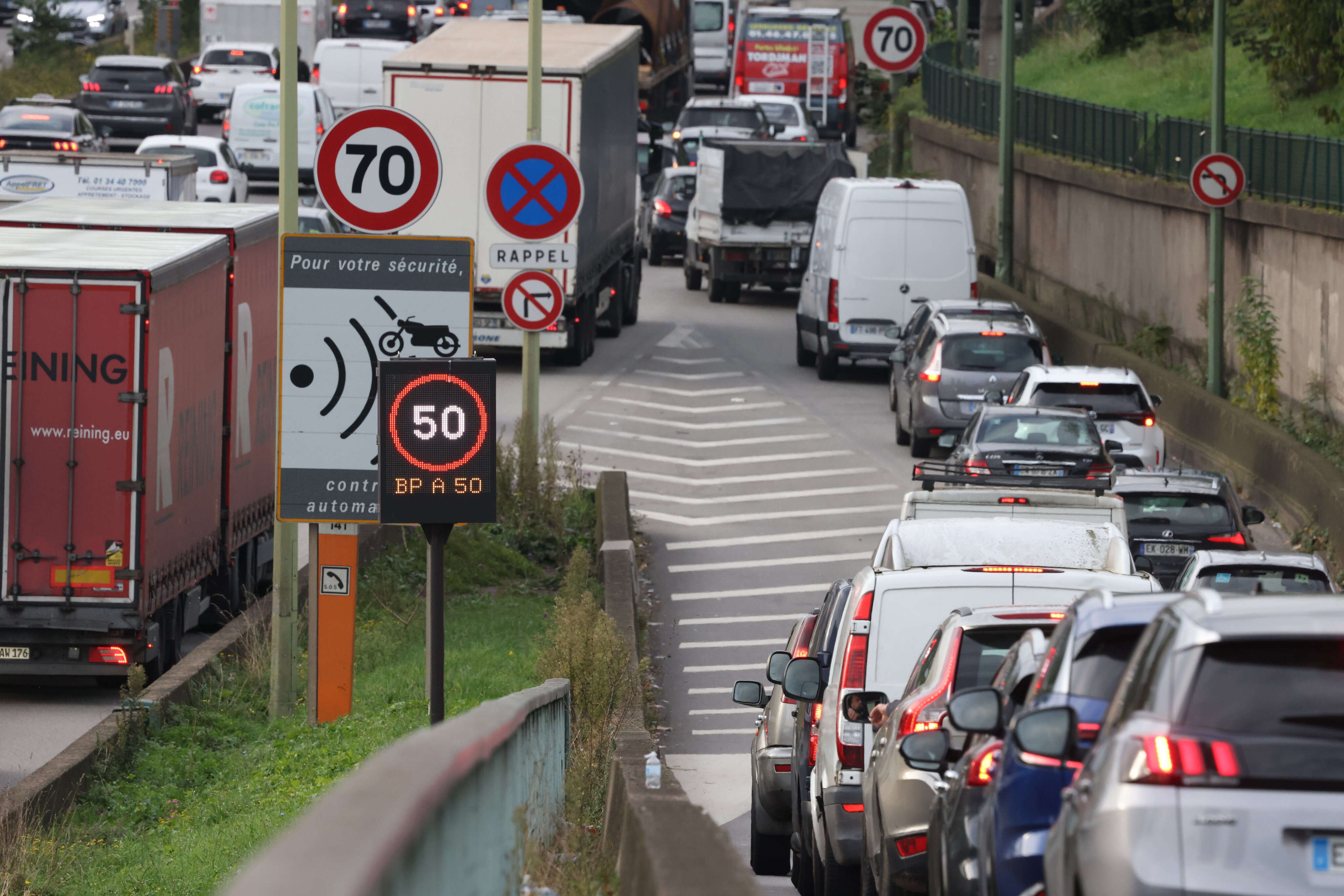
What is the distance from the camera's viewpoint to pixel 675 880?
5316 millimetres

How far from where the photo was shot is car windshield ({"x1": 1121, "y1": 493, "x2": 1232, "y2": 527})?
18.4m

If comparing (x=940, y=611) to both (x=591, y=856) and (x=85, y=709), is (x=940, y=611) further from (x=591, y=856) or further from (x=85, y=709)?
(x=85, y=709)

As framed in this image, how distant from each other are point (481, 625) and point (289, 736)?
425cm

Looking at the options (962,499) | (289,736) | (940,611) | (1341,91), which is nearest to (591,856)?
(940,611)

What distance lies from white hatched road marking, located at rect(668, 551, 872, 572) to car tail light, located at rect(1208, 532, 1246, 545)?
13.3 ft

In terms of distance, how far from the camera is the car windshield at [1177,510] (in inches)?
725

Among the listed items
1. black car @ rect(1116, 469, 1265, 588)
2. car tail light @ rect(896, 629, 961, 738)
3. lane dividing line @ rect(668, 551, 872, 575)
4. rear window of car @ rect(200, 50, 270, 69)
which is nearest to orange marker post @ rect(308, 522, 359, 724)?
car tail light @ rect(896, 629, 961, 738)

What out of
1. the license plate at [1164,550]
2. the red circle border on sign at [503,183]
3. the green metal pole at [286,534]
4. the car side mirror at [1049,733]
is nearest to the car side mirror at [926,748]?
the car side mirror at [1049,733]

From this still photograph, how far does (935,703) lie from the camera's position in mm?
8172

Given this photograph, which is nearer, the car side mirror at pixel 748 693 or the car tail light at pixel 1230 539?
the car side mirror at pixel 748 693

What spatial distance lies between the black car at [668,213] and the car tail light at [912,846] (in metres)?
36.1

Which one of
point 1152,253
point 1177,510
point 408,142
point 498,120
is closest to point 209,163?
point 498,120

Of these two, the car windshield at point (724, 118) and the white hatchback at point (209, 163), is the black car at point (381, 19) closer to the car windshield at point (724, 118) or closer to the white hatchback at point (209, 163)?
the car windshield at point (724, 118)

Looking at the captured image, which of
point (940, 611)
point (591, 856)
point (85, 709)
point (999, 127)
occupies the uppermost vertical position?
point (999, 127)
